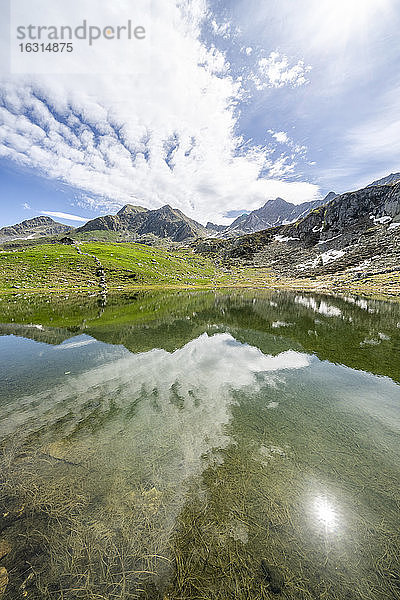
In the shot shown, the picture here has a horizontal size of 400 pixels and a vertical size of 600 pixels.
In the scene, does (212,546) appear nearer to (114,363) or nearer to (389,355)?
(114,363)

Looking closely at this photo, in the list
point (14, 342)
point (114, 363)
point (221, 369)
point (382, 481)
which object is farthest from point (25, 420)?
point (14, 342)

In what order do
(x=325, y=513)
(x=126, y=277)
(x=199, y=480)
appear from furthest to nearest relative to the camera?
(x=126, y=277)
(x=199, y=480)
(x=325, y=513)

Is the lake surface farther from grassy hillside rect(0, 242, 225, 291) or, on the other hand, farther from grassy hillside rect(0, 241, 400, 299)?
grassy hillside rect(0, 242, 225, 291)

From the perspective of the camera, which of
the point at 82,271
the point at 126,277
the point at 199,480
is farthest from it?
the point at 126,277

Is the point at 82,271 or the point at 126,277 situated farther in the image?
the point at 126,277

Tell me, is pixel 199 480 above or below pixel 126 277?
below

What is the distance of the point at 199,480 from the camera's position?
30.7 feet

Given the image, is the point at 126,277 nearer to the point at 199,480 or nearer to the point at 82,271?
the point at 82,271

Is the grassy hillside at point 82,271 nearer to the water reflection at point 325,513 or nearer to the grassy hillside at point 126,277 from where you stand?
the grassy hillside at point 126,277

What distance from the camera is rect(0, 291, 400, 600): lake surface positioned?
6.32 metres

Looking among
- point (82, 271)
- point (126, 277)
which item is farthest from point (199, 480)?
point (82, 271)

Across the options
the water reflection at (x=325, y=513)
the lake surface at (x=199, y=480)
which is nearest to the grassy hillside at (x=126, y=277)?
the lake surface at (x=199, y=480)

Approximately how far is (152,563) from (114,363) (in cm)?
1662

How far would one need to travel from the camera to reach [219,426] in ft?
42.4
